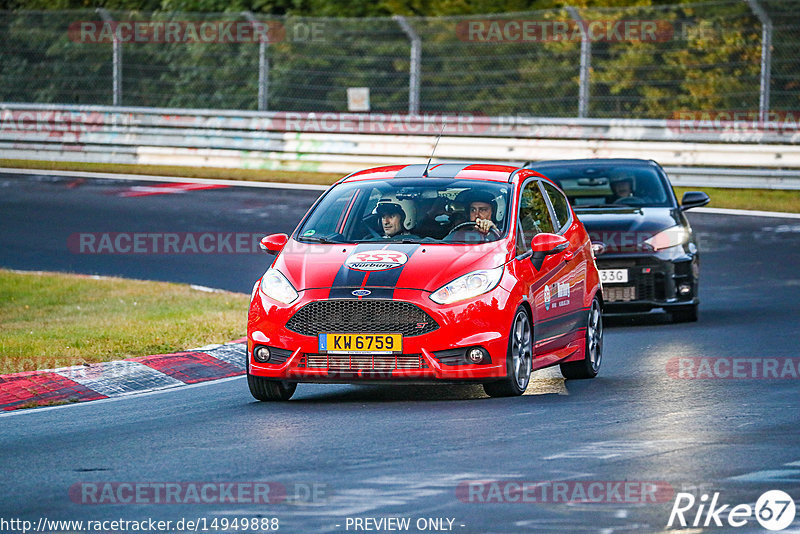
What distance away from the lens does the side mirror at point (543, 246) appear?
10.4 m

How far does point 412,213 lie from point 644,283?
4.32 m

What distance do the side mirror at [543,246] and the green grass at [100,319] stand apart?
3.29m

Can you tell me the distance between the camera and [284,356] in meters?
9.66

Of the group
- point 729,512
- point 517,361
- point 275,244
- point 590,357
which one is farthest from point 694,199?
point 729,512

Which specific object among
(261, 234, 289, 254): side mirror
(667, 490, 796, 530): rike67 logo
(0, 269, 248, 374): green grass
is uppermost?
(261, 234, 289, 254): side mirror

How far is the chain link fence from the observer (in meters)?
24.6

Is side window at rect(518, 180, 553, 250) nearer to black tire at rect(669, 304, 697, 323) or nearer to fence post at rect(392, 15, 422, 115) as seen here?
black tire at rect(669, 304, 697, 323)

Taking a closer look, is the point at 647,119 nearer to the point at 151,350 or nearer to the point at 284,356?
the point at 151,350

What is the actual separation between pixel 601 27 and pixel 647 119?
170cm

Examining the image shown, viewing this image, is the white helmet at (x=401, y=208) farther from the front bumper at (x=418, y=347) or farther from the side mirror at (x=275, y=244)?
the front bumper at (x=418, y=347)

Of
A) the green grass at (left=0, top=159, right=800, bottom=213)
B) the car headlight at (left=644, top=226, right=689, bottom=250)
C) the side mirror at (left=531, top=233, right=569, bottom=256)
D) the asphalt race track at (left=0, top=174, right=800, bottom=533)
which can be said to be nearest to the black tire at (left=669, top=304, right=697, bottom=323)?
the car headlight at (left=644, top=226, right=689, bottom=250)

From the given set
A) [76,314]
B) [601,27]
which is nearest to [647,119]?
[601,27]

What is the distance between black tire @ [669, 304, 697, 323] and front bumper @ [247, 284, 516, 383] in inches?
203

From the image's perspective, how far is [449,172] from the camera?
1109 centimetres
